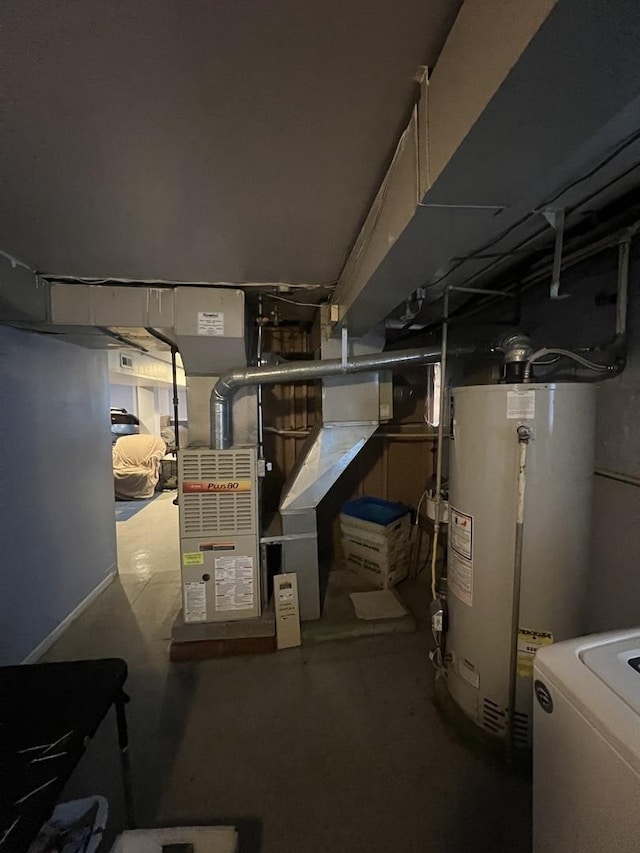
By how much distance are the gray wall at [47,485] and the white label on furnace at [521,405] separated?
103 inches

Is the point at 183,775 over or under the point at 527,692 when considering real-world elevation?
under

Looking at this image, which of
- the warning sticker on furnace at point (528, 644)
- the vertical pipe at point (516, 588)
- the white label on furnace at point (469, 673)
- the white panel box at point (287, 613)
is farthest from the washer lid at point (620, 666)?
the white panel box at point (287, 613)

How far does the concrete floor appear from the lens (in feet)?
4.33

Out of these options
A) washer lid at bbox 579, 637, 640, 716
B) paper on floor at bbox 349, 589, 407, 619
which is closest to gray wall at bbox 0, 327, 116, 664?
paper on floor at bbox 349, 589, 407, 619

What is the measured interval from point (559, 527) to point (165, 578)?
3.21 meters

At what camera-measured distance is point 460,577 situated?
1677 millimetres

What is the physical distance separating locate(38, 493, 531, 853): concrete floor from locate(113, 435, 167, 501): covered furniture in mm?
3912

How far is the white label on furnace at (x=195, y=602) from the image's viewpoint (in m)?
2.29

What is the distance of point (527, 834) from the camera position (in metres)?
1.29

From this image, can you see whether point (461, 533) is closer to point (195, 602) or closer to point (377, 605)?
point (377, 605)

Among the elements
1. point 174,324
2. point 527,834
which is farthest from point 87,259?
point 527,834

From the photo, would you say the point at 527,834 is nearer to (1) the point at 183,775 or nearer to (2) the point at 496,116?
(1) the point at 183,775

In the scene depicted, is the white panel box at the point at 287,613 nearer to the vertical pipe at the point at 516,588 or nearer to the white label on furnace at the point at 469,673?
the white label on furnace at the point at 469,673

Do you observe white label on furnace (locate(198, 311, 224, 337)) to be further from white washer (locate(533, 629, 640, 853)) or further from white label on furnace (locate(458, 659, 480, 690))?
white label on furnace (locate(458, 659, 480, 690))
